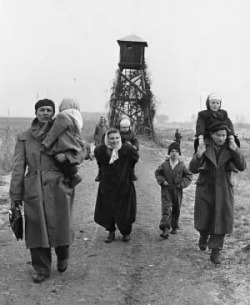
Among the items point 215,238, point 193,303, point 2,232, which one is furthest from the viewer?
point 2,232

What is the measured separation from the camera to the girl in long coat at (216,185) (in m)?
5.87

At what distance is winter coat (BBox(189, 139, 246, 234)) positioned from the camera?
587 centimetres

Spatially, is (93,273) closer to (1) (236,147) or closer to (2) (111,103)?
(1) (236,147)

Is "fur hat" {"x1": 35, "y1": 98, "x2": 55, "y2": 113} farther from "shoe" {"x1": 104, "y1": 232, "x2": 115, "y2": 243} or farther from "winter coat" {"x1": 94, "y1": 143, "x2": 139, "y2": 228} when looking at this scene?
"shoe" {"x1": 104, "y1": 232, "x2": 115, "y2": 243}

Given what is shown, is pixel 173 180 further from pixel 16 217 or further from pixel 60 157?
pixel 16 217

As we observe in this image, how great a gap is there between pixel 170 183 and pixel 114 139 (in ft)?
4.19

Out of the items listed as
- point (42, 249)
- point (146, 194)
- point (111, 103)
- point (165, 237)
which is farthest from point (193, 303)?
point (111, 103)

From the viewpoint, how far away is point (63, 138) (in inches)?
197

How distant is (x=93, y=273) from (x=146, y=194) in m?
5.90

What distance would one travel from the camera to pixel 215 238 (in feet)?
19.5

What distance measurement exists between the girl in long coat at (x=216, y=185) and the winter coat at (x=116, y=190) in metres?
1.23

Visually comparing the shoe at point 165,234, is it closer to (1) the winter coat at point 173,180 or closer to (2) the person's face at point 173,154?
(1) the winter coat at point 173,180

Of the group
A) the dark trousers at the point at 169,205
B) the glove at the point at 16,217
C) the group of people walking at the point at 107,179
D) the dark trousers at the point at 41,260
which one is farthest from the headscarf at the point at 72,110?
the dark trousers at the point at 169,205

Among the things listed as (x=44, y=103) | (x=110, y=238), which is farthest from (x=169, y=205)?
(x=44, y=103)
